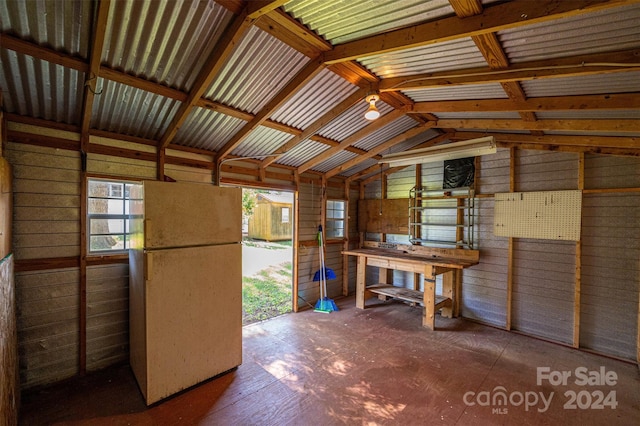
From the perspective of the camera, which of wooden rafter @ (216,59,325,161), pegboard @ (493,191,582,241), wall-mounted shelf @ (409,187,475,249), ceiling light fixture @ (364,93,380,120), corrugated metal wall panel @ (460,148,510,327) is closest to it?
wooden rafter @ (216,59,325,161)

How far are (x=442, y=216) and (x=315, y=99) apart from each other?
11.5 feet

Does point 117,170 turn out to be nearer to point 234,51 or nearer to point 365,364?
point 234,51

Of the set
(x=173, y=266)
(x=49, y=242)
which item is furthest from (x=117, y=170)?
(x=173, y=266)

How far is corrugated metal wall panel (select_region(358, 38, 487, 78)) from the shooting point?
2.29m

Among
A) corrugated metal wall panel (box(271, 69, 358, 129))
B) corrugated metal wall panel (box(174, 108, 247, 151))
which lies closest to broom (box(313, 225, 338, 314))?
corrugated metal wall panel (box(271, 69, 358, 129))

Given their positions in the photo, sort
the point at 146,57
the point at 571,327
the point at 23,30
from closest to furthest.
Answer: the point at 23,30 < the point at 146,57 < the point at 571,327

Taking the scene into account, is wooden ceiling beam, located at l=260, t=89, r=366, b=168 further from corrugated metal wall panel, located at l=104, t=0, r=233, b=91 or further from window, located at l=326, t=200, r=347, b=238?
window, located at l=326, t=200, r=347, b=238

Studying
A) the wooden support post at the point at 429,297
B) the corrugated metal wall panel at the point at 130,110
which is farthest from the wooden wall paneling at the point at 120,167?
the wooden support post at the point at 429,297

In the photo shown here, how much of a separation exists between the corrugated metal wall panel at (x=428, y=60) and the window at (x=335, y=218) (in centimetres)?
370

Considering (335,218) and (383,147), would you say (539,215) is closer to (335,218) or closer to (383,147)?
(383,147)

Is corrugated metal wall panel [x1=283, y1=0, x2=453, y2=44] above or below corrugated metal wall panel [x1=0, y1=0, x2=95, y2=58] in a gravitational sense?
above

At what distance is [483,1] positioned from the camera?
1782mm

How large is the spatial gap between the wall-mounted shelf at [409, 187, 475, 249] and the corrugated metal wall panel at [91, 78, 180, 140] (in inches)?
178

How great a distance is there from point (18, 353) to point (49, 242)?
111 cm
